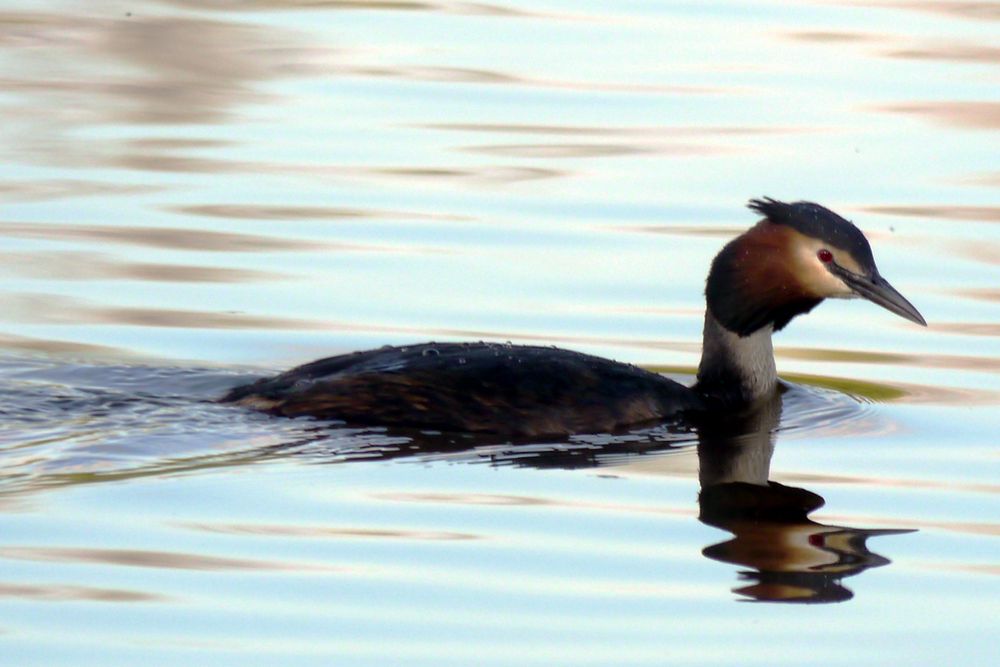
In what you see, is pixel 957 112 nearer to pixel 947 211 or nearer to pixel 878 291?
pixel 947 211

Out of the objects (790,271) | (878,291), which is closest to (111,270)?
(790,271)

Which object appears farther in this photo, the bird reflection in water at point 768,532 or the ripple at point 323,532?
the ripple at point 323,532

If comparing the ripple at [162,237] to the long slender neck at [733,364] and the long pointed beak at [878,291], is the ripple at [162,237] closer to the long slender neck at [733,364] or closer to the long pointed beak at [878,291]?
the long slender neck at [733,364]

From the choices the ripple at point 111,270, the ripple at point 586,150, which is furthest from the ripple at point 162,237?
the ripple at point 586,150

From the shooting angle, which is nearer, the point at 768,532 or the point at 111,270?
the point at 768,532

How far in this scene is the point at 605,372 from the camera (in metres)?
10.0

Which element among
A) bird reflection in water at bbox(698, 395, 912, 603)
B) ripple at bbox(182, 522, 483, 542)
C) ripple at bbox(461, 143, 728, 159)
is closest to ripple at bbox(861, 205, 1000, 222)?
ripple at bbox(461, 143, 728, 159)

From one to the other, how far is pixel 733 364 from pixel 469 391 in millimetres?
1642

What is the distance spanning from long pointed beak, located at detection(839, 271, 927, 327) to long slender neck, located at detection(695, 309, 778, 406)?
0.55m

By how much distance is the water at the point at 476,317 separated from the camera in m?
7.41

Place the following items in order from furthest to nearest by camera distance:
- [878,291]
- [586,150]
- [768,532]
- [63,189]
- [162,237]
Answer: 1. [586,150]
2. [63,189]
3. [162,237]
4. [878,291]
5. [768,532]

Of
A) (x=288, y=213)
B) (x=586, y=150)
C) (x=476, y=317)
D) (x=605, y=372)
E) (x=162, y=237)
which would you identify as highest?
(x=586, y=150)

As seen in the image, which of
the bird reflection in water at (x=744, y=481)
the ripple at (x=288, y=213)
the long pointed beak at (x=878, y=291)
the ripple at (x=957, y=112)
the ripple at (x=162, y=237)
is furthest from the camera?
the ripple at (x=957, y=112)

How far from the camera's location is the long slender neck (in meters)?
10.8
